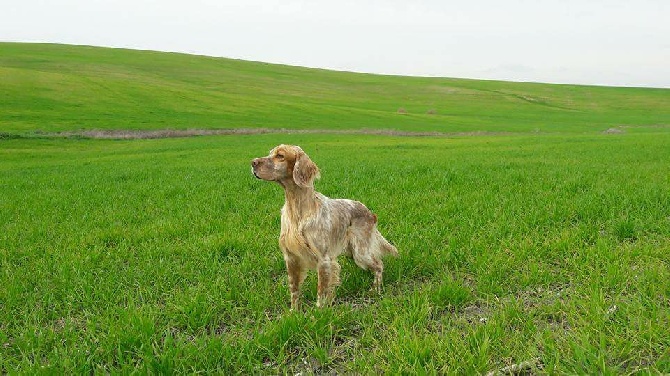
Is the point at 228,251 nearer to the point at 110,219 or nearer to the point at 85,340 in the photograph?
the point at 85,340

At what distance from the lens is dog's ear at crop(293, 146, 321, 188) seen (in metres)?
4.44

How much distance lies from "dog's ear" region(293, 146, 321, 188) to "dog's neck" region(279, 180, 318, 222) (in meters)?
0.15

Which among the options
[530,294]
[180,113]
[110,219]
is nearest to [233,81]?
[180,113]

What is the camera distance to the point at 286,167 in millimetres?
4516

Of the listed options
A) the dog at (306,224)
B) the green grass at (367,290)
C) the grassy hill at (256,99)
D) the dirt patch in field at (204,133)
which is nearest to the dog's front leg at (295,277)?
the dog at (306,224)

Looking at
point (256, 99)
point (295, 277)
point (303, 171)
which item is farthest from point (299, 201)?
point (256, 99)

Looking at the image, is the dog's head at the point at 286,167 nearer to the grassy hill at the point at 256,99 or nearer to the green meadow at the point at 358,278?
the green meadow at the point at 358,278

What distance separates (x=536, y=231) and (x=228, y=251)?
478 cm

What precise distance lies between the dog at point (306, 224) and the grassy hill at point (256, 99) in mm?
43330

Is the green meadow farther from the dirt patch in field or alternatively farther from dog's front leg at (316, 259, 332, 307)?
the dirt patch in field

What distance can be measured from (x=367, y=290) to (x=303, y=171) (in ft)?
5.89

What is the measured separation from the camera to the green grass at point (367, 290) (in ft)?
12.1

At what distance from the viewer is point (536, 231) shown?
22.7ft

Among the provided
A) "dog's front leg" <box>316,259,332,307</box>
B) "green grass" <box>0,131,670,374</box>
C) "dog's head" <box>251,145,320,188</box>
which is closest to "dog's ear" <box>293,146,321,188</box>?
"dog's head" <box>251,145,320,188</box>
